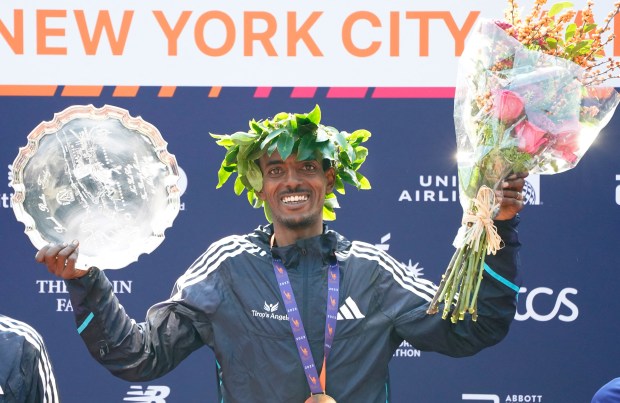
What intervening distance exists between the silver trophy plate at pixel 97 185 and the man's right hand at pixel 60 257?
69mm

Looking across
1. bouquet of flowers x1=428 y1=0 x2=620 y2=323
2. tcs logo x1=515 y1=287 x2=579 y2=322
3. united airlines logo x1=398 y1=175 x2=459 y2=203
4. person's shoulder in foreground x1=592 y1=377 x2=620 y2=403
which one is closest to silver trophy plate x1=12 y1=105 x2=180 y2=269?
bouquet of flowers x1=428 y1=0 x2=620 y2=323

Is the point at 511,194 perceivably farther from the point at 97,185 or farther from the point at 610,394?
the point at 97,185

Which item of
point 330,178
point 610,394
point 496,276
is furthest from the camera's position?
point 330,178

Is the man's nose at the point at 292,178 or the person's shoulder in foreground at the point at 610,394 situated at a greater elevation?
the man's nose at the point at 292,178

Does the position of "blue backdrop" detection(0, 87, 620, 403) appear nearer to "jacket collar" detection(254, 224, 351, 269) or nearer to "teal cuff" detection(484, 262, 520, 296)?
"jacket collar" detection(254, 224, 351, 269)

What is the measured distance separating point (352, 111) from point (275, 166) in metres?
1.22

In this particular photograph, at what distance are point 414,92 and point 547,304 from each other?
108 cm

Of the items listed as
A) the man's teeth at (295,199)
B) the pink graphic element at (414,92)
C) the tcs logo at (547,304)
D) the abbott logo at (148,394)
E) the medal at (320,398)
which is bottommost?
the abbott logo at (148,394)

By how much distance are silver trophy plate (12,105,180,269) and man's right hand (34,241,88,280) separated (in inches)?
2.7

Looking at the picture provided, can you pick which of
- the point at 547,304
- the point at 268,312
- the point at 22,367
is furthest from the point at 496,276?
the point at 547,304

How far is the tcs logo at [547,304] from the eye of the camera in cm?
481

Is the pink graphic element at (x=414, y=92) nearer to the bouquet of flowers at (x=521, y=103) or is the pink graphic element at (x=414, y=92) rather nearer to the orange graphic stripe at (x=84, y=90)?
the orange graphic stripe at (x=84, y=90)

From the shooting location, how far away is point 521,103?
314cm

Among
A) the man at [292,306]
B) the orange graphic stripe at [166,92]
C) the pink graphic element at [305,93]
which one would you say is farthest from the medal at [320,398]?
the orange graphic stripe at [166,92]
